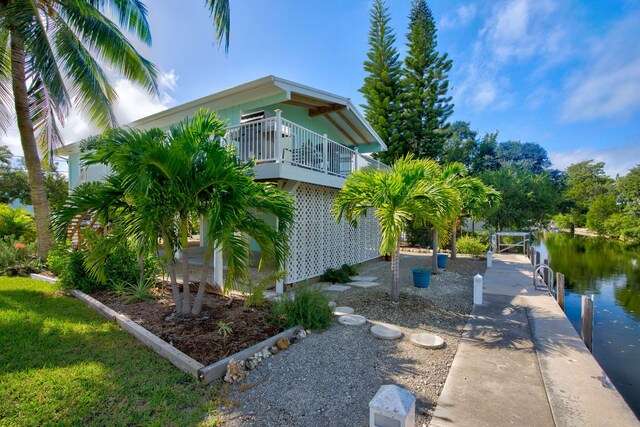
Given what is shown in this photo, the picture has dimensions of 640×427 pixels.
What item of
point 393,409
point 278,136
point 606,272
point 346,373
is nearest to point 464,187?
point 278,136

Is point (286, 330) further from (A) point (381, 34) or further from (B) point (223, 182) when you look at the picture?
(A) point (381, 34)

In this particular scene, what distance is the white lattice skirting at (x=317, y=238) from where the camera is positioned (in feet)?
25.9

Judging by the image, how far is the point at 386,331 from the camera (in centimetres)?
486

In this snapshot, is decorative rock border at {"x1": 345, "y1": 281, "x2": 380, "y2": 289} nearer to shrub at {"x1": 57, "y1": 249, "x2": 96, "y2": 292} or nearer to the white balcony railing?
the white balcony railing

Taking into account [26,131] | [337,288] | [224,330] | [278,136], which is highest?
[26,131]

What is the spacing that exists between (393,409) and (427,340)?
121 inches

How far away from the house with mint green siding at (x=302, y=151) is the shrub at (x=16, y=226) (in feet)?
10.9

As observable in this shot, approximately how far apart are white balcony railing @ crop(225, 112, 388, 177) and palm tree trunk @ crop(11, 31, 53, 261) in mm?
5063

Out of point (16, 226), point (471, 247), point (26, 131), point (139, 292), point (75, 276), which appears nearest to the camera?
point (139, 292)

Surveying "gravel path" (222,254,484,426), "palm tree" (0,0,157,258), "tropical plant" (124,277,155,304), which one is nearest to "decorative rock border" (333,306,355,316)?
"gravel path" (222,254,484,426)

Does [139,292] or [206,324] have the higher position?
[139,292]

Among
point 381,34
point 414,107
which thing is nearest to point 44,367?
point 414,107

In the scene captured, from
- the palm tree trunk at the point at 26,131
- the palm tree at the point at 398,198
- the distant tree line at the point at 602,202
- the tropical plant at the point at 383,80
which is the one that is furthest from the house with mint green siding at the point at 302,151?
the distant tree line at the point at 602,202

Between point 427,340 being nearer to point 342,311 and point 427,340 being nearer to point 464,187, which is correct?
point 342,311
